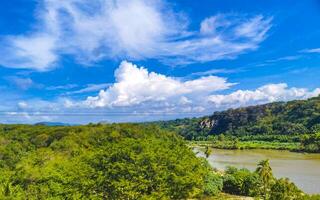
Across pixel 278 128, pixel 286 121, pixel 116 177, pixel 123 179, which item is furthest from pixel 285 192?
pixel 286 121

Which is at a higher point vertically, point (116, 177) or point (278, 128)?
point (278, 128)

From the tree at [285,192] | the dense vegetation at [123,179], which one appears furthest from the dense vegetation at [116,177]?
the tree at [285,192]

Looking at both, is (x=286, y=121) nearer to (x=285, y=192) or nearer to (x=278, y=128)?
(x=278, y=128)

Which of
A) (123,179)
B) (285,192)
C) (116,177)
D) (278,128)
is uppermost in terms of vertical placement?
(278,128)

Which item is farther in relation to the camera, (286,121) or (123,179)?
(286,121)

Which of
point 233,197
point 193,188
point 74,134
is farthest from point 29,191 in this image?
point 74,134

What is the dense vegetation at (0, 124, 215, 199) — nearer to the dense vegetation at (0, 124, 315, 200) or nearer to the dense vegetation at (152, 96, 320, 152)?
the dense vegetation at (0, 124, 315, 200)

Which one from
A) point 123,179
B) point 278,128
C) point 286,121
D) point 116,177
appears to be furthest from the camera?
point 286,121

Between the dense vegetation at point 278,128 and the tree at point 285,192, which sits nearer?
the tree at point 285,192

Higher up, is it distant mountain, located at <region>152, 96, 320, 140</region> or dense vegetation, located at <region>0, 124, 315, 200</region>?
distant mountain, located at <region>152, 96, 320, 140</region>

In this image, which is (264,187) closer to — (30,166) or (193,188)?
(193,188)

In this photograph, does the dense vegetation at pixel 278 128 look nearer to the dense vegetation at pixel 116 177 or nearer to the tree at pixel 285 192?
the tree at pixel 285 192

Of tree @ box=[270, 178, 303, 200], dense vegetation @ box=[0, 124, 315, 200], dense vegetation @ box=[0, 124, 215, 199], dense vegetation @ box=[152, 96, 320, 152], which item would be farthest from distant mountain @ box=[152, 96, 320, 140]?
dense vegetation @ box=[0, 124, 215, 199]

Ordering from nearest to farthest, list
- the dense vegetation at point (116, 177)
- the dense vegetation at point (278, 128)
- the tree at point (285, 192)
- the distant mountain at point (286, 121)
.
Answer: the dense vegetation at point (116, 177), the tree at point (285, 192), the dense vegetation at point (278, 128), the distant mountain at point (286, 121)
